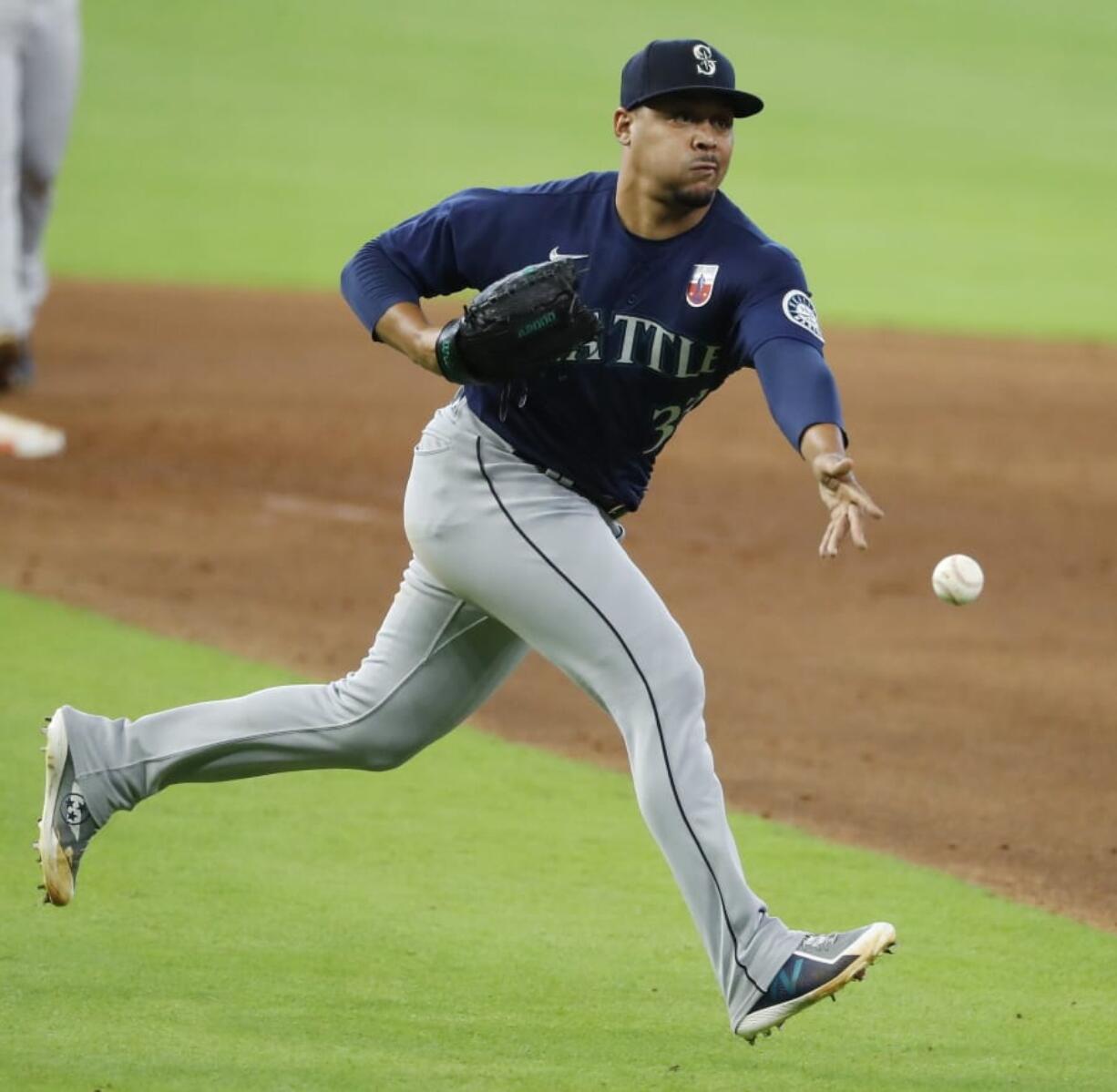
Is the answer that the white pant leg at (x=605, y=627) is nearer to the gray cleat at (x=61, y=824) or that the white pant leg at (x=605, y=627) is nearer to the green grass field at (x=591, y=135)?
the gray cleat at (x=61, y=824)

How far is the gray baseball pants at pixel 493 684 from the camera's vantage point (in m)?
4.34

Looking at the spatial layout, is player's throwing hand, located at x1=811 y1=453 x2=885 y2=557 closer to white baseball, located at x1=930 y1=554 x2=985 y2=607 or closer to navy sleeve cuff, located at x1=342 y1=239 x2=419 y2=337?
white baseball, located at x1=930 y1=554 x2=985 y2=607

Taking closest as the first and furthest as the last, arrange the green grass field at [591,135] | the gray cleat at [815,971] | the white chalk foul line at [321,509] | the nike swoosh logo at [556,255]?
the gray cleat at [815,971] < the nike swoosh logo at [556,255] < the white chalk foul line at [321,509] < the green grass field at [591,135]

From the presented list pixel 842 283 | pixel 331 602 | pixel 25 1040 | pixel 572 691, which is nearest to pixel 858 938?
pixel 25 1040

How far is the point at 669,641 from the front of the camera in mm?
4414

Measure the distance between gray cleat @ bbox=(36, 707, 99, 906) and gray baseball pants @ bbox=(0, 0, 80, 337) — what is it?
844cm

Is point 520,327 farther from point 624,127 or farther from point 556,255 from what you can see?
point 624,127

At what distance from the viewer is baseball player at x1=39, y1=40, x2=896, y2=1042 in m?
4.32

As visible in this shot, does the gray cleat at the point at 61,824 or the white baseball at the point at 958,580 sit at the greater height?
the white baseball at the point at 958,580

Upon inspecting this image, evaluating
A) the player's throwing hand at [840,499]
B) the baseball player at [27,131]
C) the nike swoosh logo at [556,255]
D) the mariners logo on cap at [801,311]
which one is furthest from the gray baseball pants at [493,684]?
the baseball player at [27,131]

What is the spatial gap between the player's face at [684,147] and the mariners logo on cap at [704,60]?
5 cm

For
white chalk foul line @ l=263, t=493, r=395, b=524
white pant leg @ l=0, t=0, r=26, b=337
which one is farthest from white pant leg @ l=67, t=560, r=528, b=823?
white pant leg @ l=0, t=0, r=26, b=337

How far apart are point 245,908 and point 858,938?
1.85 meters

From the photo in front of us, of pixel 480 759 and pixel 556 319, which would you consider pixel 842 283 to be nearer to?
pixel 480 759
